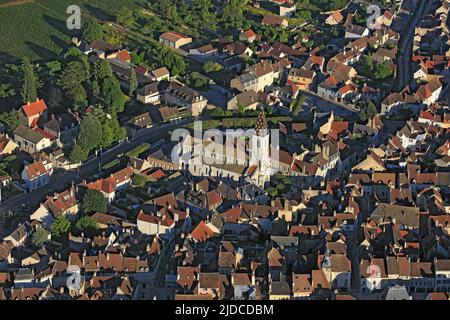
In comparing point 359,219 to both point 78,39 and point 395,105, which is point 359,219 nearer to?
point 395,105

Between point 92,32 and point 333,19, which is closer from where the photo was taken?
Result: point 92,32

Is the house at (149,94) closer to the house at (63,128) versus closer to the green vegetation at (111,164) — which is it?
the house at (63,128)

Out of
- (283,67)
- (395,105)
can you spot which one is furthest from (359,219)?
(283,67)

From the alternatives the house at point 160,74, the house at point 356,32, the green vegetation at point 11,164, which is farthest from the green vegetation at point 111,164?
the house at point 356,32

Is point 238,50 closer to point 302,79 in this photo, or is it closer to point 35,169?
point 302,79

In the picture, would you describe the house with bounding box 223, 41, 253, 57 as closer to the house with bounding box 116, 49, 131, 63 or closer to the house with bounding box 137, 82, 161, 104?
the house with bounding box 116, 49, 131, 63

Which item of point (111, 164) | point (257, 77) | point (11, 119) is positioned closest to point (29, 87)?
point (11, 119)
